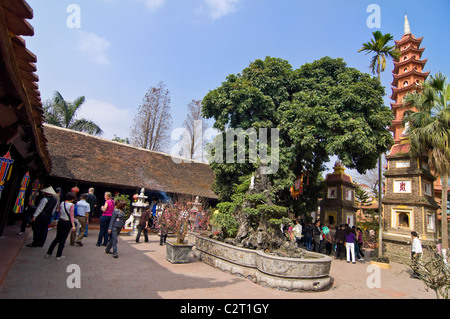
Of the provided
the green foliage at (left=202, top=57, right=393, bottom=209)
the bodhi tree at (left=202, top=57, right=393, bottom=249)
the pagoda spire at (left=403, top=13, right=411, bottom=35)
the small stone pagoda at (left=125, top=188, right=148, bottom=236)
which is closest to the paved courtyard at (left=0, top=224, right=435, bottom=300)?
the bodhi tree at (left=202, top=57, right=393, bottom=249)

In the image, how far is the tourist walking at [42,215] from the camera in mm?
6898

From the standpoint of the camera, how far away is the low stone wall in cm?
610

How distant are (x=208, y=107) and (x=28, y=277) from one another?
11.2 metres

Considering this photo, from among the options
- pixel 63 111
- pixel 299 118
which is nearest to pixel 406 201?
pixel 299 118

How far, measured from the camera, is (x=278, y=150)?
1248 cm

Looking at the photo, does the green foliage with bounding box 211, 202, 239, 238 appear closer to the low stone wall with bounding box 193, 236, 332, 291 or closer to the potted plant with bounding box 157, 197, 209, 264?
the potted plant with bounding box 157, 197, 209, 264

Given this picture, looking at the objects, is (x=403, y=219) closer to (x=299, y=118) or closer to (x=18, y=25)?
(x=299, y=118)

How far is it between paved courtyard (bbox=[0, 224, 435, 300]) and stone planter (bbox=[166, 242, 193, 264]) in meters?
0.20

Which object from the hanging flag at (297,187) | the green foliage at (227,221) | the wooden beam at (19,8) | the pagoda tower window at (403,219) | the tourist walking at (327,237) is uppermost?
the wooden beam at (19,8)

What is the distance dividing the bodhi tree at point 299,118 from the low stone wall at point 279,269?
1.88 meters

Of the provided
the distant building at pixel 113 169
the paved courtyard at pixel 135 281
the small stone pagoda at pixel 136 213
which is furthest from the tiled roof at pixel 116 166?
the paved courtyard at pixel 135 281

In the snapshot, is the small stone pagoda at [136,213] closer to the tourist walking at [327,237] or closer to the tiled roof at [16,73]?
the tiled roof at [16,73]

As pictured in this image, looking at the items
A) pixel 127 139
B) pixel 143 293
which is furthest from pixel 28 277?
pixel 127 139

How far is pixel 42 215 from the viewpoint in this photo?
6.91 m
